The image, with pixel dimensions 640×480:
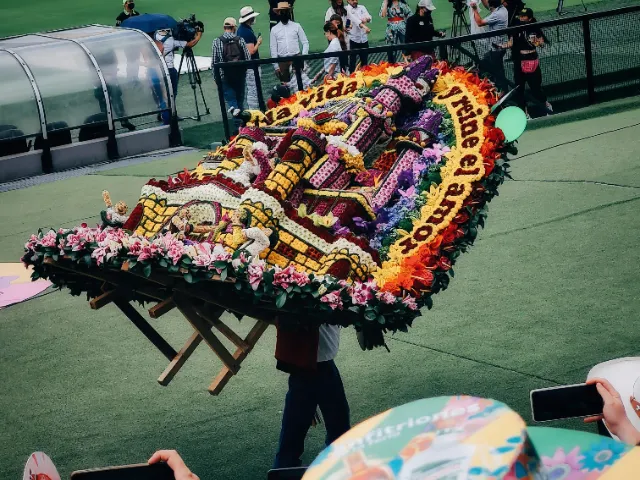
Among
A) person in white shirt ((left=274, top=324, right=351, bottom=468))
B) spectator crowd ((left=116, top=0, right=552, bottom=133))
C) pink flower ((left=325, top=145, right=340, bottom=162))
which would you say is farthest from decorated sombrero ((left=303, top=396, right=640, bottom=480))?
spectator crowd ((left=116, top=0, right=552, bottom=133))

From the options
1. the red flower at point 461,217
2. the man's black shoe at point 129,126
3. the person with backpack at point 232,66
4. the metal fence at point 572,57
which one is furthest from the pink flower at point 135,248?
the man's black shoe at point 129,126

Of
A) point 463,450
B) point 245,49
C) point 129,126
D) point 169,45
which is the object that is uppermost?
point 463,450

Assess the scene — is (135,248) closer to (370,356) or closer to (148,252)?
(148,252)

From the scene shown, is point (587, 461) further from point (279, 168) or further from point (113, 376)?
point (113, 376)

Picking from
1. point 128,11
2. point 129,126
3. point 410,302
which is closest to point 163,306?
point 410,302

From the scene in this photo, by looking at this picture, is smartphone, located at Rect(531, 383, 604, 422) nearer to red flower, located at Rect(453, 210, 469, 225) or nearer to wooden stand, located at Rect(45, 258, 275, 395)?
wooden stand, located at Rect(45, 258, 275, 395)

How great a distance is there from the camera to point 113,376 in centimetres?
757

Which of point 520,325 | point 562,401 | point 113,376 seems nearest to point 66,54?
point 113,376

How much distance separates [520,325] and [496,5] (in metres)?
10.5

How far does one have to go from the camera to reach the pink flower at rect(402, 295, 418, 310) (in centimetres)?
464

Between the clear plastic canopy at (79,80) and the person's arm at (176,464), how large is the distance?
533 inches

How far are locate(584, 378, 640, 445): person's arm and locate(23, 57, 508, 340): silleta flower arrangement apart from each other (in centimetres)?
196

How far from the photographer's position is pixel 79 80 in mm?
15586

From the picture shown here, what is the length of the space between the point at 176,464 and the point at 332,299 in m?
2.09
